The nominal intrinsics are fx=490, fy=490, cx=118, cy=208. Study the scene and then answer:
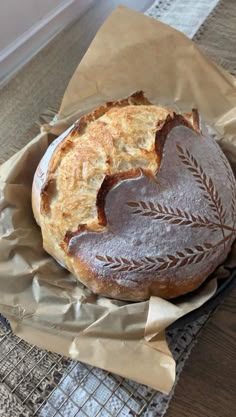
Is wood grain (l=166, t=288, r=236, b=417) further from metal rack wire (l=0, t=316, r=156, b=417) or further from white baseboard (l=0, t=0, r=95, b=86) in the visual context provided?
white baseboard (l=0, t=0, r=95, b=86)

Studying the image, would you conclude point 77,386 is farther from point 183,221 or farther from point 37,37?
point 37,37

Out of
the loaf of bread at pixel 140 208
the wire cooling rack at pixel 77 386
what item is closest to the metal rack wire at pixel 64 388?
the wire cooling rack at pixel 77 386

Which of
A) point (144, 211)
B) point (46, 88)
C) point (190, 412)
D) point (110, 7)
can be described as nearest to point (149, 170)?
point (144, 211)

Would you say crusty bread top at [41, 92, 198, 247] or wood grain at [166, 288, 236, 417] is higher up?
crusty bread top at [41, 92, 198, 247]

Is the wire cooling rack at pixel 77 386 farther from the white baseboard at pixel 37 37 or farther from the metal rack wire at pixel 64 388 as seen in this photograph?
the white baseboard at pixel 37 37

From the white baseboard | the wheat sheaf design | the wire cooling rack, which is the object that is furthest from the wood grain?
the white baseboard
